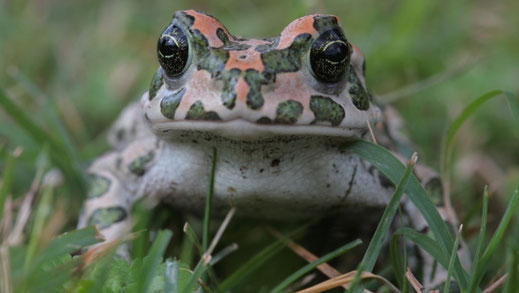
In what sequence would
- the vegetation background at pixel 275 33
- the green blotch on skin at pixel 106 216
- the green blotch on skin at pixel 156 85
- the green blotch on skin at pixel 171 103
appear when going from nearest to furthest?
the green blotch on skin at pixel 171 103 < the green blotch on skin at pixel 156 85 < the green blotch on skin at pixel 106 216 < the vegetation background at pixel 275 33

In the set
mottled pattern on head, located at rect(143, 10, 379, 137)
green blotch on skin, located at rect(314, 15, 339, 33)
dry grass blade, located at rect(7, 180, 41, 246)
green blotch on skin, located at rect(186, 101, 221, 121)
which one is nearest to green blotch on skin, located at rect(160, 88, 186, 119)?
mottled pattern on head, located at rect(143, 10, 379, 137)

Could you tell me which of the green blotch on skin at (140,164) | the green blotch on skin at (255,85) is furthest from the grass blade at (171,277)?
the green blotch on skin at (140,164)

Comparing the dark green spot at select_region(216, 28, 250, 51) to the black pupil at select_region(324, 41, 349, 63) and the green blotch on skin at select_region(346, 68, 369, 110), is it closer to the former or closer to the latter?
the black pupil at select_region(324, 41, 349, 63)

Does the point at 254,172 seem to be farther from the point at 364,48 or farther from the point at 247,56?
the point at 364,48

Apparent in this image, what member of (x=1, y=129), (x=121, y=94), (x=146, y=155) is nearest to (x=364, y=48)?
(x=121, y=94)

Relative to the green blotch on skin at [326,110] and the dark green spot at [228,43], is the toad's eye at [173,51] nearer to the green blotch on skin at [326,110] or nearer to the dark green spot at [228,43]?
the dark green spot at [228,43]
